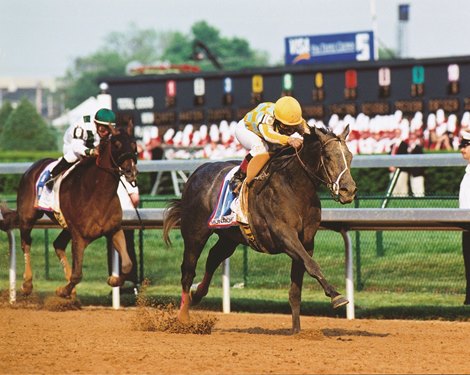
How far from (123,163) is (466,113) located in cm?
930

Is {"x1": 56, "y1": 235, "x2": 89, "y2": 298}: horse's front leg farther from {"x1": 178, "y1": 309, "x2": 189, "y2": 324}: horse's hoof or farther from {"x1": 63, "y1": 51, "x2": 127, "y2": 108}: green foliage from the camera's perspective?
{"x1": 63, "y1": 51, "x2": 127, "y2": 108}: green foliage

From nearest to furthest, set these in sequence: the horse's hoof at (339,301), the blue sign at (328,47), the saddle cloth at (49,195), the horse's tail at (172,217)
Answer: the horse's hoof at (339,301)
the horse's tail at (172,217)
the saddle cloth at (49,195)
the blue sign at (328,47)

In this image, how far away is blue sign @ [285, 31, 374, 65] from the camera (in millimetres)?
34594

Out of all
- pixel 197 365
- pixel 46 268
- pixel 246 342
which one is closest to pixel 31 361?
pixel 197 365

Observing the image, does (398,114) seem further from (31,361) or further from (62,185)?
(31,361)

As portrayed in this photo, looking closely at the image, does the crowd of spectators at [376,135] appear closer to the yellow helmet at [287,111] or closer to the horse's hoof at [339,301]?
the yellow helmet at [287,111]

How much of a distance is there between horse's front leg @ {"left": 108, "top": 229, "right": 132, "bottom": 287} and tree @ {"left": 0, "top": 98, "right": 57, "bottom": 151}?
80.7 ft

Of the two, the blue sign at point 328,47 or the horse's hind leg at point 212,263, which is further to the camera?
the blue sign at point 328,47

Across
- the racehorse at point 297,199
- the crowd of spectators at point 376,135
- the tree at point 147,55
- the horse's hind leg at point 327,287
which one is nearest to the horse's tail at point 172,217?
the racehorse at point 297,199

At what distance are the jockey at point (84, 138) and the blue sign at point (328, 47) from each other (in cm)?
2355

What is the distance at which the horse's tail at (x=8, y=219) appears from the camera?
11.9 m

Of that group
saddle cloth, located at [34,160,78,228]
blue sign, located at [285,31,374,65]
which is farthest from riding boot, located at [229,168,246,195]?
blue sign, located at [285,31,374,65]

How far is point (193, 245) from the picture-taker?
952cm

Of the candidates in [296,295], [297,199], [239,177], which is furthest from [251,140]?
[296,295]
